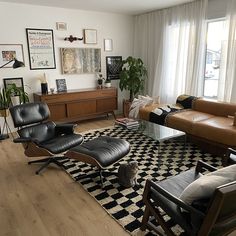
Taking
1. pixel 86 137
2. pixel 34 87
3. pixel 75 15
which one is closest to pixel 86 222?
pixel 86 137

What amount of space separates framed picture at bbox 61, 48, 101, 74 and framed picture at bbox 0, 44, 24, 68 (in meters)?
0.82

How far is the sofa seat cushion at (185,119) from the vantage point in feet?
11.1

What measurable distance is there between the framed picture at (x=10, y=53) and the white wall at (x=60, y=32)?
7 centimetres

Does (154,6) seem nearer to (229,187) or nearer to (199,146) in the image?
(199,146)

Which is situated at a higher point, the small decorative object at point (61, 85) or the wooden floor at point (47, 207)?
the small decorative object at point (61, 85)

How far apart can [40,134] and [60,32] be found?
2.47 meters

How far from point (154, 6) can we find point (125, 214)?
401cm

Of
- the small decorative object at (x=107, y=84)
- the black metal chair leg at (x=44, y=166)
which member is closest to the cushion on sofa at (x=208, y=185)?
the black metal chair leg at (x=44, y=166)

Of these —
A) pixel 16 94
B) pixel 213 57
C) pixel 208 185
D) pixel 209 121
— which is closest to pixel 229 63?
pixel 213 57

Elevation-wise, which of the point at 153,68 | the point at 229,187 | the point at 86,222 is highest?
the point at 153,68

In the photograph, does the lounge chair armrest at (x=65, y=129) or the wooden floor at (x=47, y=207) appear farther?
the lounge chair armrest at (x=65, y=129)

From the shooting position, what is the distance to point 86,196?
2305 mm

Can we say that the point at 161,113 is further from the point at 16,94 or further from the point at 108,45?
the point at 16,94

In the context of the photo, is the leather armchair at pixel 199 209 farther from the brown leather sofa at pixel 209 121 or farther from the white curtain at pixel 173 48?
the white curtain at pixel 173 48
